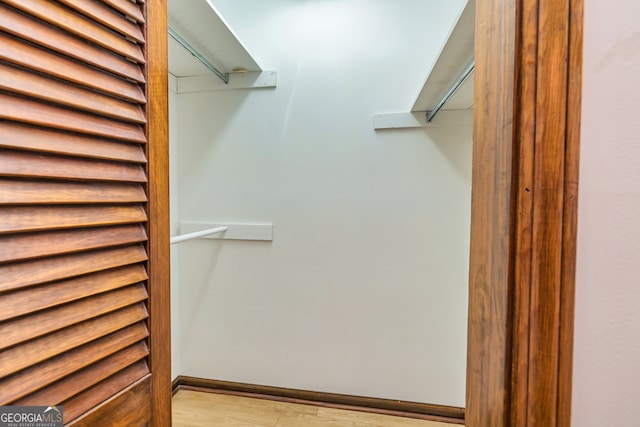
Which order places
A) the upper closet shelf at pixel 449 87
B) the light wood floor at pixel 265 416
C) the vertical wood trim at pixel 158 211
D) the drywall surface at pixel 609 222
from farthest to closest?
the light wood floor at pixel 265 416 < the upper closet shelf at pixel 449 87 < the vertical wood trim at pixel 158 211 < the drywall surface at pixel 609 222

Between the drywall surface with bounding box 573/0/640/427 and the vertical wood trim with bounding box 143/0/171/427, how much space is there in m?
0.76

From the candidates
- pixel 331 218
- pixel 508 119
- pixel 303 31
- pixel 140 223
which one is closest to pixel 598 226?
pixel 508 119

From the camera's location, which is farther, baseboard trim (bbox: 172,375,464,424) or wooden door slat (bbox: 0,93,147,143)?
baseboard trim (bbox: 172,375,464,424)

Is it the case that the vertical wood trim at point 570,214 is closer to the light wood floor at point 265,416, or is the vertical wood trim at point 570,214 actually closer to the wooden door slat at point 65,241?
the wooden door slat at point 65,241

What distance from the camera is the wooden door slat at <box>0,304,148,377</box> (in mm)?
418

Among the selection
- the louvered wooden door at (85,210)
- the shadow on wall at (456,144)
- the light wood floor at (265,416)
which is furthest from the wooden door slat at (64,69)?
the light wood floor at (265,416)

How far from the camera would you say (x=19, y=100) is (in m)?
0.44

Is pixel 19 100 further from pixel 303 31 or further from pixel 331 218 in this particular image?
pixel 303 31

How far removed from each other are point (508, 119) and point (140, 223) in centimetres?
71

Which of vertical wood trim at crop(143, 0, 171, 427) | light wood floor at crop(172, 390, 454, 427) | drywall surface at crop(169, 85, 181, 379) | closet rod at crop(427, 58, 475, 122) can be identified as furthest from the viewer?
drywall surface at crop(169, 85, 181, 379)

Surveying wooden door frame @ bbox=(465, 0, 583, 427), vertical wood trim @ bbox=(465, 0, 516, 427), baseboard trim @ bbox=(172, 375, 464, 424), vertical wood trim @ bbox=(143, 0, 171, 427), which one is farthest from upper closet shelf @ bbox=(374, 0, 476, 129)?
baseboard trim @ bbox=(172, 375, 464, 424)

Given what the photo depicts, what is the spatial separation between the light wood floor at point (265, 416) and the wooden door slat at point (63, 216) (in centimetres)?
151

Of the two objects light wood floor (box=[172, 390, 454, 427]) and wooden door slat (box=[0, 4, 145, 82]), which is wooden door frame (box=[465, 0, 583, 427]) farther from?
light wood floor (box=[172, 390, 454, 427])

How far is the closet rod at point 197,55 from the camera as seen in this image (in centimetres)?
133
